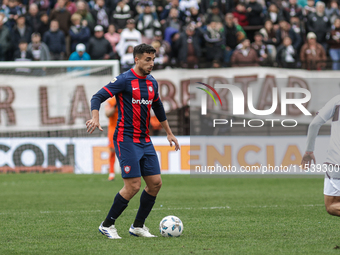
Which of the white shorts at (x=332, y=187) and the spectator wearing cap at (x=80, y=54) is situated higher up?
the spectator wearing cap at (x=80, y=54)

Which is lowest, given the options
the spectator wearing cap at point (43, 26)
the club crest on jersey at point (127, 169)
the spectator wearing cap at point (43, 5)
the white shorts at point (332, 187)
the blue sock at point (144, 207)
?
the blue sock at point (144, 207)

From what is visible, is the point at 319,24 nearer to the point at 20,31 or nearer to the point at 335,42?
the point at 335,42

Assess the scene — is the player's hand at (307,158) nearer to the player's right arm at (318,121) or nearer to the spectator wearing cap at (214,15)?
the player's right arm at (318,121)

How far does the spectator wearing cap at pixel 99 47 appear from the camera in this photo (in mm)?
17906

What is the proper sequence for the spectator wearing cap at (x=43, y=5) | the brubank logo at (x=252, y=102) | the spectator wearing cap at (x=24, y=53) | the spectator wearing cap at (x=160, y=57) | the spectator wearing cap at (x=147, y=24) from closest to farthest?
1. the brubank logo at (x=252, y=102)
2. the spectator wearing cap at (x=160, y=57)
3. the spectator wearing cap at (x=24, y=53)
4. the spectator wearing cap at (x=147, y=24)
5. the spectator wearing cap at (x=43, y=5)

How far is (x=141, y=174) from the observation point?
673cm

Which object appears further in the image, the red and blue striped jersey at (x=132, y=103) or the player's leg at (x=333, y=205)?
the red and blue striped jersey at (x=132, y=103)

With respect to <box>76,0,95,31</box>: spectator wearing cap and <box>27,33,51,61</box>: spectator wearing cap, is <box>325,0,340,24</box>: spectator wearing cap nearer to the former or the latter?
<box>76,0,95,31</box>: spectator wearing cap

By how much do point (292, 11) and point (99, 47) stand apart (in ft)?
23.5

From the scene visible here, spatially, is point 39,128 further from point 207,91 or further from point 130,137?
point 130,137

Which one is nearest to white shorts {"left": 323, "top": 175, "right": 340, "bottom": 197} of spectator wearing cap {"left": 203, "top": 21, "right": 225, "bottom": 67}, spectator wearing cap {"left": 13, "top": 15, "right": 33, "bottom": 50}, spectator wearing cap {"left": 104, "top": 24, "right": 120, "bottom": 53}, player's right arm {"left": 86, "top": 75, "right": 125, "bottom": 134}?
player's right arm {"left": 86, "top": 75, "right": 125, "bottom": 134}

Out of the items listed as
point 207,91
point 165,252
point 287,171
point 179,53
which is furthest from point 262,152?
point 165,252

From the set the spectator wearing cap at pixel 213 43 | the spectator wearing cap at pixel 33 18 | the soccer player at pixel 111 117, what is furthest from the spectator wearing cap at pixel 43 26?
the soccer player at pixel 111 117

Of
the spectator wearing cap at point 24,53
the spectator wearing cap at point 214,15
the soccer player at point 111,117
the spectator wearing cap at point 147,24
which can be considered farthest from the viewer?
the spectator wearing cap at point 214,15
